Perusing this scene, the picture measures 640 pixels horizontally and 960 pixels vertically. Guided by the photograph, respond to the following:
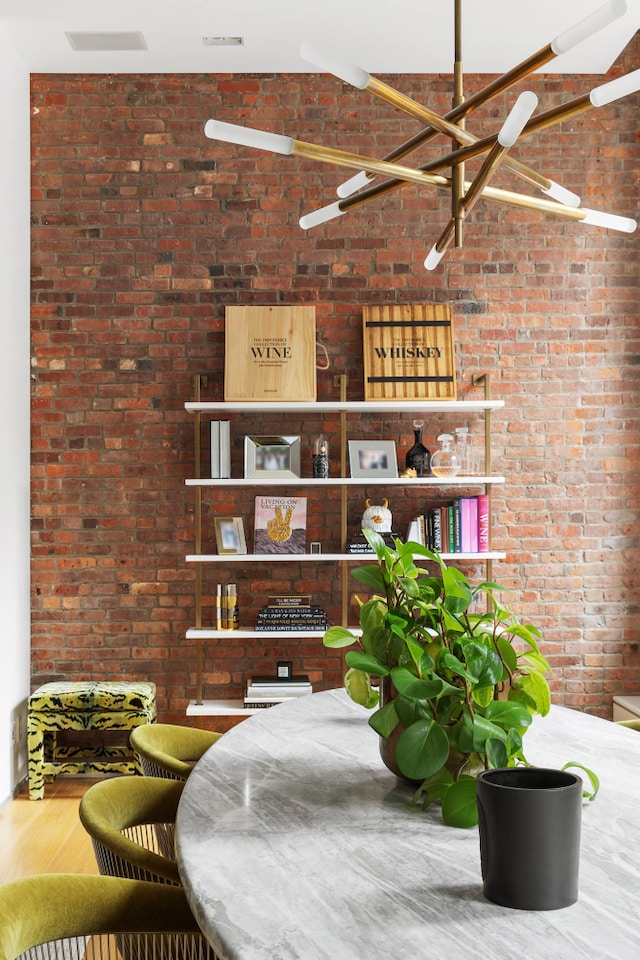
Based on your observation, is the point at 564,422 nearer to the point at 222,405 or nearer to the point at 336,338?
the point at 336,338

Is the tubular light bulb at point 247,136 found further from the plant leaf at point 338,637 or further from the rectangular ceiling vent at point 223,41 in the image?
the rectangular ceiling vent at point 223,41

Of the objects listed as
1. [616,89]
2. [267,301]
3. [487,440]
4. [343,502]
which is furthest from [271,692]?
[616,89]

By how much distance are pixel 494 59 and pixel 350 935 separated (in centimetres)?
440

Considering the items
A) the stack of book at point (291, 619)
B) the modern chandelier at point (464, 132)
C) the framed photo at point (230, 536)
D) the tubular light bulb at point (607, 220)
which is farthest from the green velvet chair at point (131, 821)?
the framed photo at point (230, 536)

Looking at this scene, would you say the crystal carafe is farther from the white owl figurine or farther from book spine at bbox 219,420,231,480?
book spine at bbox 219,420,231,480

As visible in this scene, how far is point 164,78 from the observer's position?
14.6 ft

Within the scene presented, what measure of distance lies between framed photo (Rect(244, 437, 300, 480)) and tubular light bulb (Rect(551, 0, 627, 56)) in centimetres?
276

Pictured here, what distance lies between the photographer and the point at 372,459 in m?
4.35

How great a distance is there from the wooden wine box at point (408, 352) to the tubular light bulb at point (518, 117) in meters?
2.56

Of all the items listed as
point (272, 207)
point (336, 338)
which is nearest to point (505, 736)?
point (336, 338)

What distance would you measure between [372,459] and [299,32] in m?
2.09

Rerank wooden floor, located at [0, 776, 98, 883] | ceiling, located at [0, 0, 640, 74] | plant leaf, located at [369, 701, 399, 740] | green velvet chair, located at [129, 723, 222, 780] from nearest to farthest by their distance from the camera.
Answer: plant leaf, located at [369, 701, 399, 740] → green velvet chair, located at [129, 723, 222, 780] → wooden floor, located at [0, 776, 98, 883] → ceiling, located at [0, 0, 640, 74]

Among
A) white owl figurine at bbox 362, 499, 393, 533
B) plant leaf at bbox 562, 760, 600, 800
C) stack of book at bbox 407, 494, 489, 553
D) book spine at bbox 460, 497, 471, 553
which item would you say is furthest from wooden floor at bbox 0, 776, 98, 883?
plant leaf at bbox 562, 760, 600, 800

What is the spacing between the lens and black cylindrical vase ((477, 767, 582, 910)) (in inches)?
41.0
